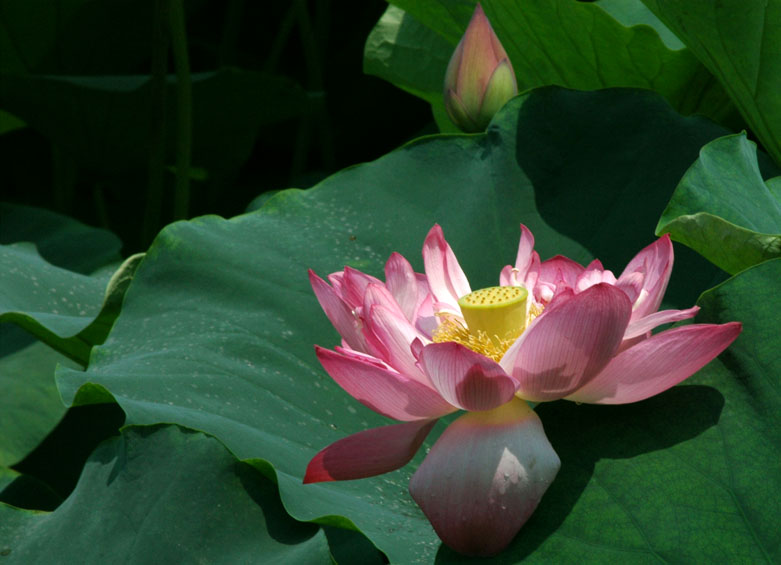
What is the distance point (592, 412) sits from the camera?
663 mm

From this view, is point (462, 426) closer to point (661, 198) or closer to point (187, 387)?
point (187, 387)

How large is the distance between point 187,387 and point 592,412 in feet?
1.24

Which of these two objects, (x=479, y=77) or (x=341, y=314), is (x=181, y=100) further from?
(x=341, y=314)

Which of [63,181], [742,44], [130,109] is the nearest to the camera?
[742,44]

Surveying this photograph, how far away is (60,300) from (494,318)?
0.80m

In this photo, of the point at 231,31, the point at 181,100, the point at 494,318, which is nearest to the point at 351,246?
the point at 494,318

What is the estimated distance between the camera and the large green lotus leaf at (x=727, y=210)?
0.73 meters

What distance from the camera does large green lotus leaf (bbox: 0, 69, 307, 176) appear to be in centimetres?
176

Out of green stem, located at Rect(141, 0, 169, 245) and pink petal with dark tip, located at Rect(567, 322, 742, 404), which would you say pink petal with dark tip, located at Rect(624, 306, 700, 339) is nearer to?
pink petal with dark tip, located at Rect(567, 322, 742, 404)

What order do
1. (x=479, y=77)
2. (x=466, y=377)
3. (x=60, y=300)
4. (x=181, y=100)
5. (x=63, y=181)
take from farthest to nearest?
(x=63, y=181), (x=181, y=100), (x=60, y=300), (x=479, y=77), (x=466, y=377)

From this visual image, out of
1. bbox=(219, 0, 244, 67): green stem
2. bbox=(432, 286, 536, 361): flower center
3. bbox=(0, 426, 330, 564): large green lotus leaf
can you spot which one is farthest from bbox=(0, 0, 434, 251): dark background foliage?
bbox=(432, 286, 536, 361): flower center

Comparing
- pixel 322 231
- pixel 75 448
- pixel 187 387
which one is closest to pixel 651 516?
pixel 187 387

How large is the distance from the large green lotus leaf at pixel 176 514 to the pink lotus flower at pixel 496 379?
2.7 inches

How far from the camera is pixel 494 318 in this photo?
70cm
